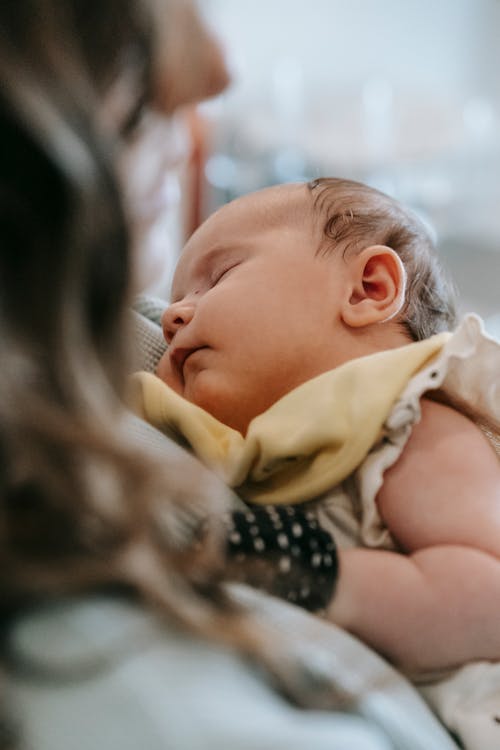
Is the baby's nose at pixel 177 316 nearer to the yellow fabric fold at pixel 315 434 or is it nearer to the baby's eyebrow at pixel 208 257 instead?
the baby's eyebrow at pixel 208 257

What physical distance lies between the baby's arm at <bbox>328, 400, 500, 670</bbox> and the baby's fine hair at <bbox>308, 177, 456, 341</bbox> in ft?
0.87

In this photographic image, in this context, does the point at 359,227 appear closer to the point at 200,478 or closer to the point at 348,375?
the point at 348,375

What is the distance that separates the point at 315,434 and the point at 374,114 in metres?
3.57

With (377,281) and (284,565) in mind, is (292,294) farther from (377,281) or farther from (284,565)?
(284,565)

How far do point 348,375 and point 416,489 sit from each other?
0.12 m

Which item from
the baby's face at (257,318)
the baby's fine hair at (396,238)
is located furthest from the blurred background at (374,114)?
the baby's face at (257,318)

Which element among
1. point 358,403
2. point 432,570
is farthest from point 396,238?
point 432,570

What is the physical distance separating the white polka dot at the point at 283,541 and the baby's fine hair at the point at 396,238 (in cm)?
41

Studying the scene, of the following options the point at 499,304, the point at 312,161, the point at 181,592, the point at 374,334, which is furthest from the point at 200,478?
the point at 312,161

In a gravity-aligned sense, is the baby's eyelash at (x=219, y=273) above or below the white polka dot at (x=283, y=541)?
above

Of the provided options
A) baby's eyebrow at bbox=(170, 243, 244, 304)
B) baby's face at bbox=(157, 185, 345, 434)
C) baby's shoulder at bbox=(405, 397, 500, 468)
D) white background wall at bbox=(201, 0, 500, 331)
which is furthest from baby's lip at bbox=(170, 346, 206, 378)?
white background wall at bbox=(201, 0, 500, 331)

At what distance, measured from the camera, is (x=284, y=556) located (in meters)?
0.61

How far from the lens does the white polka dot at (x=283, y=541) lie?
61 cm

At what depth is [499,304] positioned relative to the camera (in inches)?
145
